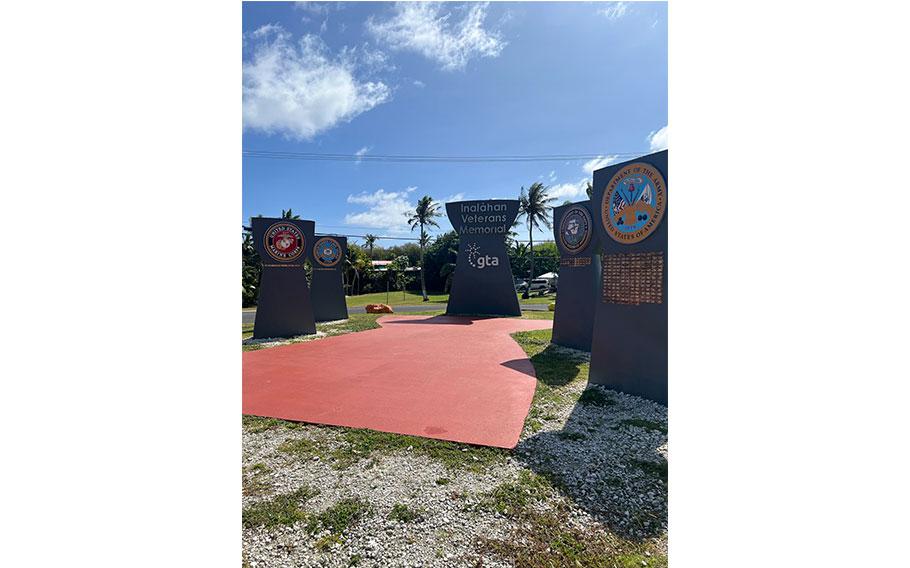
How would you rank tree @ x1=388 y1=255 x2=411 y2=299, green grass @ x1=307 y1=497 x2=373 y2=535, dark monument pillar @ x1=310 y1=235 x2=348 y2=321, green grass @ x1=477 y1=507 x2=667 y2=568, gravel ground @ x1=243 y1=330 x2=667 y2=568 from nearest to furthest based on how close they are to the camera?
1. green grass @ x1=477 y1=507 x2=667 y2=568
2. gravel ground @ x1=243 y1=330 x2=667 y2=568
3. green grass @ x1=307 y1=497 x2=373 y2=535
4. dark monument pillar @ x1=310 y1=235 x2=348 y2=321
5. tree @ x1=388 y1=255 x2=411 y2=299

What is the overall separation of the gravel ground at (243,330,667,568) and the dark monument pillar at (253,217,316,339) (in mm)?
7999

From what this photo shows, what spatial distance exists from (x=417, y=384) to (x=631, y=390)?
3905 mm

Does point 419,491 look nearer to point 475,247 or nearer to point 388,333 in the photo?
point 388,333

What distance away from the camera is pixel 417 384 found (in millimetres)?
7000

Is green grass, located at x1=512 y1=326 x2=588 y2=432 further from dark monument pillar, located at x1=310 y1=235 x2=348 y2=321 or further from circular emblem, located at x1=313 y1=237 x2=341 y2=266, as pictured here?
circular emblem, located at x1=313 y1=237 x2=341 y2=266

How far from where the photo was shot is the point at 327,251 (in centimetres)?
1650

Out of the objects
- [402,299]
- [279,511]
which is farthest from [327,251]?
[402,299]

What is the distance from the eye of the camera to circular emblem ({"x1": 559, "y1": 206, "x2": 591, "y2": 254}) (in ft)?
32.1

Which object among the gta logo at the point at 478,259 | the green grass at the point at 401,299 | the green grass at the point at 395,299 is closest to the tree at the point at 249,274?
the green grass at the point at 401,299

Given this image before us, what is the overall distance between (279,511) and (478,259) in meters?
14.8

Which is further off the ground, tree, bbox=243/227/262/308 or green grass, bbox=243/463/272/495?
tree, bbox=243/227/262/308

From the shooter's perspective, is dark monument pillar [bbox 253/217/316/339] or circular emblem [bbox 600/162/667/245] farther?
dark monument pillar [bbox 253/217/316/339]

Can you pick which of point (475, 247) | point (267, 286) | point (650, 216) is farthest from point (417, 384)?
point (475, 247)

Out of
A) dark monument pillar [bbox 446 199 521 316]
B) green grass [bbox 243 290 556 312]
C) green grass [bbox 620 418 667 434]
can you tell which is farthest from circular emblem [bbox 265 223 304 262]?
green grass [bbox 243 290 556 312]
